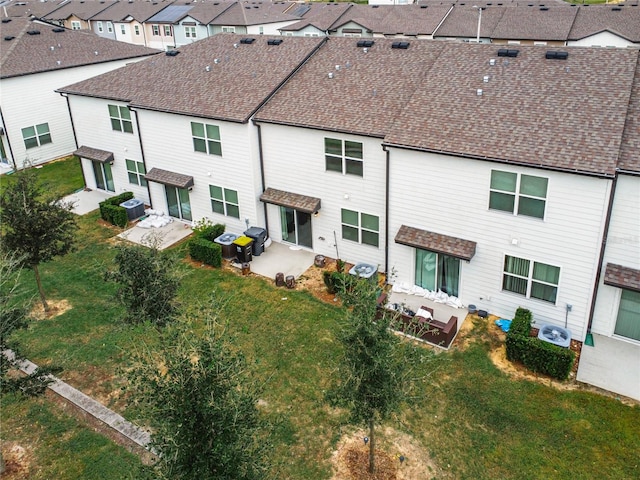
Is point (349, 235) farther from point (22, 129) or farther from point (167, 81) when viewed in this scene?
point (22, 129)

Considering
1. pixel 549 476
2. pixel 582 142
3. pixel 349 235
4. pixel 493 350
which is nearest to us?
pixel 549 476

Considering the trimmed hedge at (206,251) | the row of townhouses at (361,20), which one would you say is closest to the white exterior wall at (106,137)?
the trimmed hedge at (206,251)

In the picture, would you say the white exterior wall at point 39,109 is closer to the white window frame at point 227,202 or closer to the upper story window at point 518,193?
the white window frame at point 227,202

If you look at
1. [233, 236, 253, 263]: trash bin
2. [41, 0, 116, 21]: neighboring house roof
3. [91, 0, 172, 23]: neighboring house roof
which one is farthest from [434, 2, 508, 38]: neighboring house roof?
[41, 0, 116, 21]: neighboring house roof

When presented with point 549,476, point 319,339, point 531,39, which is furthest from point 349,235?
point 531,39

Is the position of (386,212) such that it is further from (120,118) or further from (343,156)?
(120,118)

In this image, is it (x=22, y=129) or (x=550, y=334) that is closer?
(x=550, y=334)
